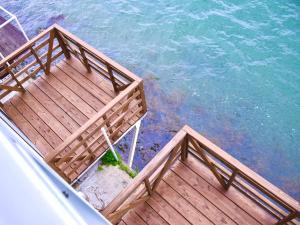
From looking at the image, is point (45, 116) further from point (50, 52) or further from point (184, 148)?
point (184, 148)

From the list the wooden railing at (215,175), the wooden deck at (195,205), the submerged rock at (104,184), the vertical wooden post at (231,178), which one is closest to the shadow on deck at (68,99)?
the submerged rock at (104,184)

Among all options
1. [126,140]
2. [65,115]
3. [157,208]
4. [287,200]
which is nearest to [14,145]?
[287,200]

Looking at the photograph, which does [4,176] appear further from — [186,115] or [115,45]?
[115,45]

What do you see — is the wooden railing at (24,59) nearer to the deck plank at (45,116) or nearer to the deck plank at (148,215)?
the deck plank at (45,116)

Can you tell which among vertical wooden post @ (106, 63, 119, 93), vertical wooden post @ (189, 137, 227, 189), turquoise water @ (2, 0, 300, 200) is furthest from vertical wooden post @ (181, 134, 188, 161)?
turquoise water @ (2, 0, 300, 200)

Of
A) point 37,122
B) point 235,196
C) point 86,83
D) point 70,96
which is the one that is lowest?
point 37,122

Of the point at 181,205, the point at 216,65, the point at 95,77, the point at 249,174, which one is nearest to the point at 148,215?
the point at 181,205
